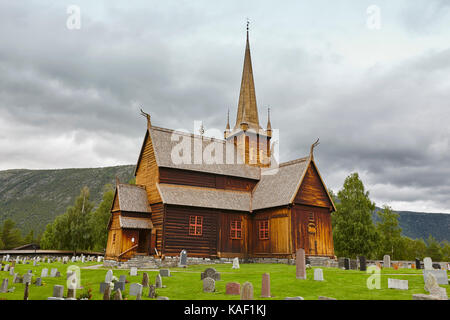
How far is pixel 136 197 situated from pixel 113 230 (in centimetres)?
346

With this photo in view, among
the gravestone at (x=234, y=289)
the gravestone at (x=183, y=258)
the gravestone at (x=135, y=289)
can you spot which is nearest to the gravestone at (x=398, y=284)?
the gravestone at (x=234, y=289)

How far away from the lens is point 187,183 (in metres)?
32.8

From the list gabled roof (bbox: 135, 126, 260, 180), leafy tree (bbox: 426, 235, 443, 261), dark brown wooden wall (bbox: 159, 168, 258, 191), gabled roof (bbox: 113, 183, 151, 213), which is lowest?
leafy tree (bbox: 426, 235, 443, 261)

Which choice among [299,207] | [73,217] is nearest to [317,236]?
[299,207]

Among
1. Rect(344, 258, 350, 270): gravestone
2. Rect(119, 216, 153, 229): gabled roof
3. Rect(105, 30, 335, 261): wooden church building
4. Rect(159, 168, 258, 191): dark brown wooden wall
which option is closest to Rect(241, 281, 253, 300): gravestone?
Rect(344, 258, 350, 270): gravestone

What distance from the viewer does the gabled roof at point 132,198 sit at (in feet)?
99.9

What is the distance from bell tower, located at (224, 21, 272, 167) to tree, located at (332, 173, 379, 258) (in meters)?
17.0

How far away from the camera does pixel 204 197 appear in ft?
106

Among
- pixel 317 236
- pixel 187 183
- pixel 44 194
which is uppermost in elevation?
pixel 44 194

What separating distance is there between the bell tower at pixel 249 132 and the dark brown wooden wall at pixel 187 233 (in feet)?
31.2

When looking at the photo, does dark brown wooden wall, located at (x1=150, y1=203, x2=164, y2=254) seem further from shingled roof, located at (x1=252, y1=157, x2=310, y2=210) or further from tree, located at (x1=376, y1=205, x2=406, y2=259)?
tree, located at (x1=376, y1=205, x2=406, y2=259)

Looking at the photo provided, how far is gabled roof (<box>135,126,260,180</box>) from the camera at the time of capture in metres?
32.7
